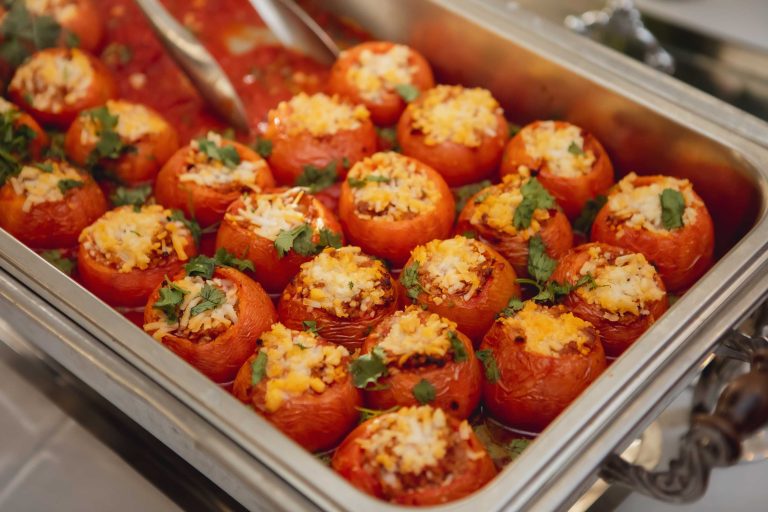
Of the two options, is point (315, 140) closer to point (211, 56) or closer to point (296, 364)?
point (211, 56)

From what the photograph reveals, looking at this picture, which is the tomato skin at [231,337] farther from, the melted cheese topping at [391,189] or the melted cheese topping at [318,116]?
the melted cheese topping at [318,116]

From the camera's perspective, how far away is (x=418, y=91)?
227cm

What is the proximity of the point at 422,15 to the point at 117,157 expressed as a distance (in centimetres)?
95

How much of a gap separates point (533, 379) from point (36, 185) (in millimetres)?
1255

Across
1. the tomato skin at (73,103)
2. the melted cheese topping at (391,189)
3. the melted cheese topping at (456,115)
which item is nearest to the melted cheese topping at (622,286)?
the melted cheese topping at (391,189)

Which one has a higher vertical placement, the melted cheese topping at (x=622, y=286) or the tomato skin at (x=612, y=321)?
the melted cheese topping at (x=622, y=286)

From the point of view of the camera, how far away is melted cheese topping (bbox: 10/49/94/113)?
2270 millimetres

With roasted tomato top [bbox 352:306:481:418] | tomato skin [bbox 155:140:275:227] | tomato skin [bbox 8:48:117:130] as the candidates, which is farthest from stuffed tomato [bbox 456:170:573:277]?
tomato skin [bbox 8:48:117:130]

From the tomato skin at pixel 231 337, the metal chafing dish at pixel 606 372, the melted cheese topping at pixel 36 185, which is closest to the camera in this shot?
the metal chafing dish at pixel 606 372

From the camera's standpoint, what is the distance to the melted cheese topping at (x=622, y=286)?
5.44 ft

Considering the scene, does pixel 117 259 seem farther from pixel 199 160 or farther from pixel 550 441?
pixel 550 441

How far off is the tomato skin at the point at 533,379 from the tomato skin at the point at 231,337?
1.61 ft

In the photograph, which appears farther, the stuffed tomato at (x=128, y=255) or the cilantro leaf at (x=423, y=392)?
the stuffed tomato at (x=128, y=255)

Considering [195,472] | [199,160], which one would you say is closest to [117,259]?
[199,160]
